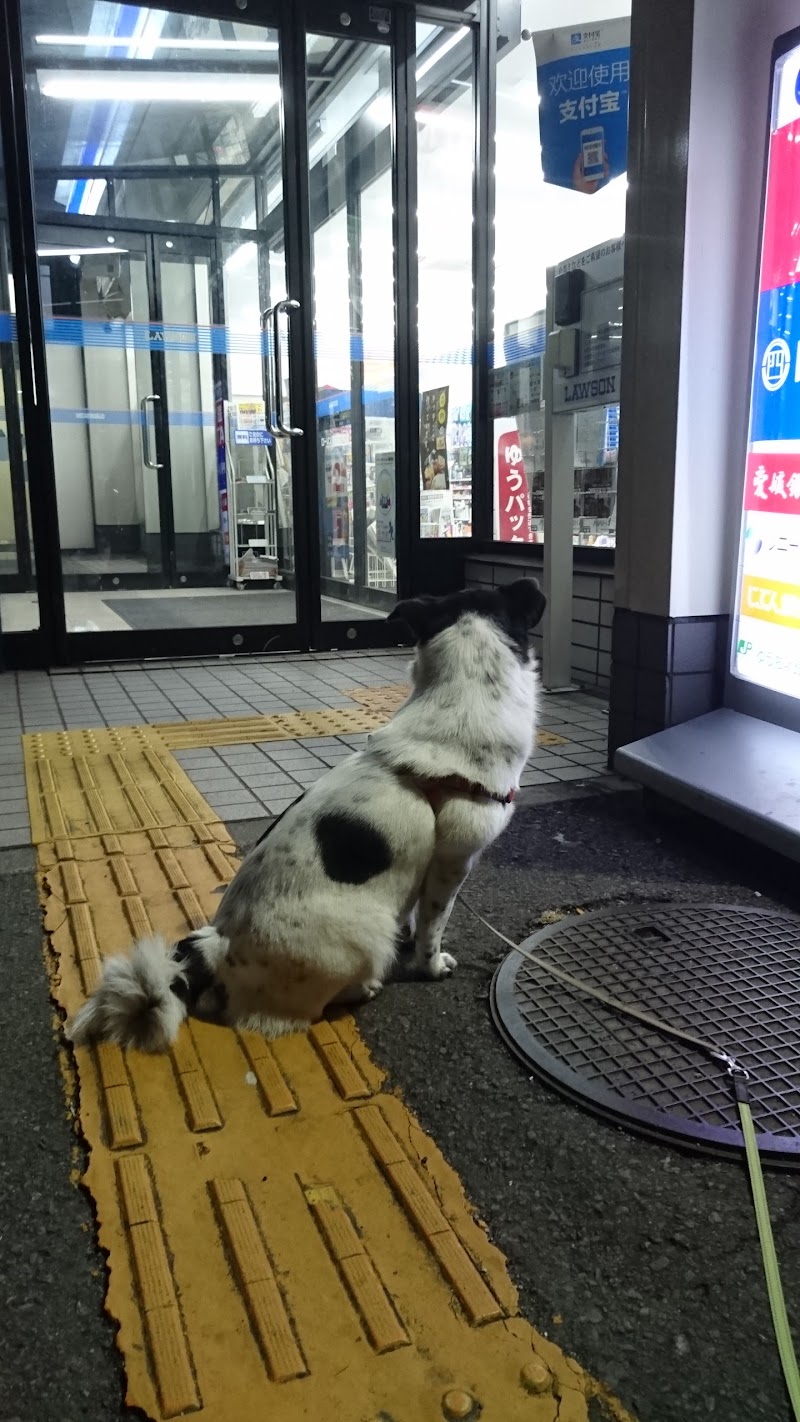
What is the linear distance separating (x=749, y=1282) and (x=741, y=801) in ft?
5.63

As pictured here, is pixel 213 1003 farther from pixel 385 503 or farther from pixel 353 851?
pixel 385 503

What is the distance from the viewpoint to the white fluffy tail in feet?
6.77

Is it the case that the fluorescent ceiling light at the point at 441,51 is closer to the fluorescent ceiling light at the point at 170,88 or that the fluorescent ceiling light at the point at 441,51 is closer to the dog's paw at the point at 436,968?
the fluorescent ceiling light at the point at 170,88

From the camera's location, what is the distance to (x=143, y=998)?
2070 millimetres

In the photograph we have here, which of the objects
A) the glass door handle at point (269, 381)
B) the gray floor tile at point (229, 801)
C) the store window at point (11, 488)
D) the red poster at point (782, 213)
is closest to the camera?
the red poster at point (782, 213)

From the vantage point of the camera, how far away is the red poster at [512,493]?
268 inches

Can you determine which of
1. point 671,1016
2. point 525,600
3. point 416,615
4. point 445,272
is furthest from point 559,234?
point 671,1016

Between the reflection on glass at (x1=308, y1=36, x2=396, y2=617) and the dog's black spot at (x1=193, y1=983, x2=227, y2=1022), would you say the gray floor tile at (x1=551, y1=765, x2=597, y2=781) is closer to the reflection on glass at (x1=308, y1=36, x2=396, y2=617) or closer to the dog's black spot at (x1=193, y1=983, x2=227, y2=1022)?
the dog's black spot at (x1=193, y1=983, x2=227, y2=1022)

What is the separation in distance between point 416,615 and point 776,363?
1.99m

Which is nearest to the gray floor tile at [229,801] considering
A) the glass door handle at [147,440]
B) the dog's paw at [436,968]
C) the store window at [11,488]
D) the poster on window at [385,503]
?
the dog's paw at [436,968]

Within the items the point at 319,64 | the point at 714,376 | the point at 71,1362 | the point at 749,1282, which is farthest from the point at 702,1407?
the point at 319,64

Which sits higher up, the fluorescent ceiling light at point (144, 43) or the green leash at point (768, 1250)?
the fluorescent ceiling light at point (144, 43)

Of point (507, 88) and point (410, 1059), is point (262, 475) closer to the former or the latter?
point (507, 88)

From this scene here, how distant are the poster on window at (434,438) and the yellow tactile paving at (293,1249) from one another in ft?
18.2
